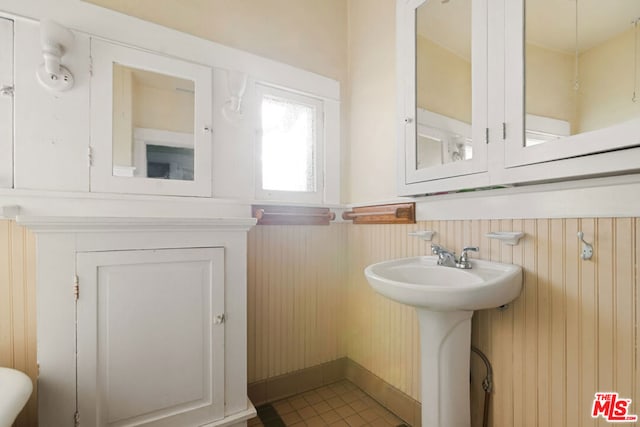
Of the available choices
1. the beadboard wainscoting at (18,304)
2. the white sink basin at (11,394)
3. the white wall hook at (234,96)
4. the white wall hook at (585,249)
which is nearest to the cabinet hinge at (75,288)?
the white sink basin at (11,394)

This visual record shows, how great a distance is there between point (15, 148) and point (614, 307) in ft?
7.48

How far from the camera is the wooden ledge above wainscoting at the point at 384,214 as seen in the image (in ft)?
5.16

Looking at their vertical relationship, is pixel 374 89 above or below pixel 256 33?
below

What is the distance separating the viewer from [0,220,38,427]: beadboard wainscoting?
3.95 ft

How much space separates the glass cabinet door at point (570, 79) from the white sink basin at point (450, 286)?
430mm

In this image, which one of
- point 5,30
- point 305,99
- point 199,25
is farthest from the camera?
point 305,99

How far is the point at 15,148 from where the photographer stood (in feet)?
4.02

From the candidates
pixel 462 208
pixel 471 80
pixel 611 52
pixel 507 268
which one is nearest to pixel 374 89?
pixel 471 80

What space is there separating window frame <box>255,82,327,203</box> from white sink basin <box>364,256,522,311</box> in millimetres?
775

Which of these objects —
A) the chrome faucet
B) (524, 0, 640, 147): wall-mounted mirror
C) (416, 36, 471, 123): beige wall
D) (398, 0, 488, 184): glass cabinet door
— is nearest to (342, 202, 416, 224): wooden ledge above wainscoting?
(398, 0, 488, 184): glass cabinet door

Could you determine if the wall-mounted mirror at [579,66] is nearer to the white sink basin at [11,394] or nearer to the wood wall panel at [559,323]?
the wood wall panel at [559,323]

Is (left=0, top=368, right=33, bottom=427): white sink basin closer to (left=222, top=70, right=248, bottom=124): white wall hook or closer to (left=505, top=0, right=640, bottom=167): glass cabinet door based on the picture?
(left=222, top=70, right=248, bottom=124): white wall hook

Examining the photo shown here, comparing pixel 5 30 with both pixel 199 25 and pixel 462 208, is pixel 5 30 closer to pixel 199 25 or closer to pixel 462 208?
pixel 199 25

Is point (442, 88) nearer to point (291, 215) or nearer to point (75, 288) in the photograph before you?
point (291, 215)
